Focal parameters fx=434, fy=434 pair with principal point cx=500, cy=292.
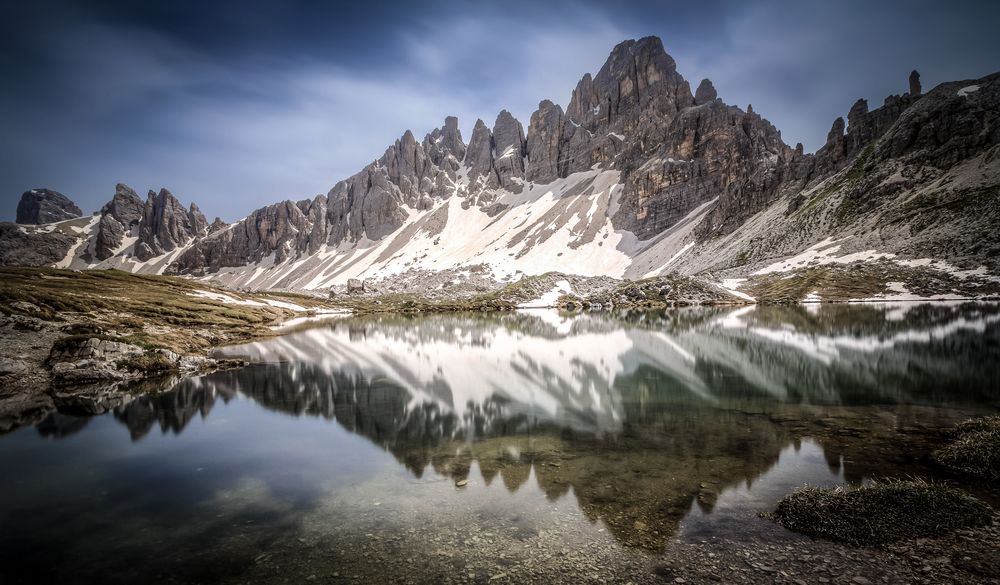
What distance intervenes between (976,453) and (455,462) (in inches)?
496

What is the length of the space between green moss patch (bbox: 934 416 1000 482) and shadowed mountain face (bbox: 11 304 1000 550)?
2.86ft

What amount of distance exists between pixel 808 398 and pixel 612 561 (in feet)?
47.2

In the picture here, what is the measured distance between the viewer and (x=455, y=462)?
41.4 feet

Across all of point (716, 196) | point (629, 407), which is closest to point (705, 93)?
point (716, 196)

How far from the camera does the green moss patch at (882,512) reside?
7477 mm

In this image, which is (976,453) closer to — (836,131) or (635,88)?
(836,131)

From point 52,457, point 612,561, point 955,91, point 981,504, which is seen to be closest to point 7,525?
point 52,457

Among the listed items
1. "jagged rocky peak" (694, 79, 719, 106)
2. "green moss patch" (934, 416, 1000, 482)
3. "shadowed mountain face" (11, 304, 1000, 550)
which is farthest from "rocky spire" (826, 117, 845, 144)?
"green moss patch" (934, 416, 1000, 482)

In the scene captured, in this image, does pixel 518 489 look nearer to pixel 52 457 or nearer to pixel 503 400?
pixel 503 400

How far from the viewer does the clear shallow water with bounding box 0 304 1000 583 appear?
8086 mm

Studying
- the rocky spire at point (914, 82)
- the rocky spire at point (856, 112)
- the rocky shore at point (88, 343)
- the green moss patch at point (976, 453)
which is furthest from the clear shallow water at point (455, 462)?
the rocky spire at point (914, 82)

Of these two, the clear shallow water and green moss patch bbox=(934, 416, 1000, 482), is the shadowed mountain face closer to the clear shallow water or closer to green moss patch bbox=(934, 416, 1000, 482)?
the clear shallow water

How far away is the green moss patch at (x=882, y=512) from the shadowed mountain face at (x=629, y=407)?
59.0 inches

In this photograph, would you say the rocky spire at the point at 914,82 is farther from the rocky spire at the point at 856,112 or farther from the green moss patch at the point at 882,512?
the green moss patch at the point at 882,512
